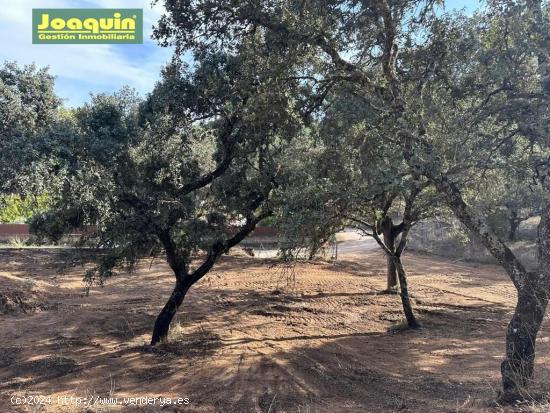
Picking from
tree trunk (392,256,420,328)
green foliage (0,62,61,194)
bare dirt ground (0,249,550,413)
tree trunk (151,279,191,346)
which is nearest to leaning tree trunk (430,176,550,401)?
bare dirt ground (0,249,550,413)

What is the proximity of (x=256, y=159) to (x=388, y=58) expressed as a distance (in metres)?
3.68

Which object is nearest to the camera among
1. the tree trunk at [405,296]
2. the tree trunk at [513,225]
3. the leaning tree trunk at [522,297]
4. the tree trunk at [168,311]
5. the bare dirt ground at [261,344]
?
the leaning tree trunk at [522,297]

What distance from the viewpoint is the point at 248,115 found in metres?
7.77

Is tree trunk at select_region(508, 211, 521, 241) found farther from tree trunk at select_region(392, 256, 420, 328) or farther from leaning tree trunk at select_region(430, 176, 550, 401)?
leaning tree trunk at select_region(430, 176, 550, 401)

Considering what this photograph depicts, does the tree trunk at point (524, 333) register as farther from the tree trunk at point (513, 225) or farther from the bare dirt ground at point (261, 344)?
the tree trunk at point (513, 225)

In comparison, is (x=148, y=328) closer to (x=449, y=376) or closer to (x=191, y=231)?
(x=191, y=231)

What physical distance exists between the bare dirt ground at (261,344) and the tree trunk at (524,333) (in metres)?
0.33

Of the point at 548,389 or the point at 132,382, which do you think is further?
the point at 132,382

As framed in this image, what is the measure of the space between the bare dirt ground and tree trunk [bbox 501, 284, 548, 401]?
0.33 metres

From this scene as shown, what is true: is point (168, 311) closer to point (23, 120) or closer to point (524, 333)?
point (23, 120)

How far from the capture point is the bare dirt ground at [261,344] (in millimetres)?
7820

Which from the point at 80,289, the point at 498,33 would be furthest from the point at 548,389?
the point at 80,289

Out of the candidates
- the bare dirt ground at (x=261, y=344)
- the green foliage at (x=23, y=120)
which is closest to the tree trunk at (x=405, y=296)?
the bare dirt ground at (x=261, y=344)

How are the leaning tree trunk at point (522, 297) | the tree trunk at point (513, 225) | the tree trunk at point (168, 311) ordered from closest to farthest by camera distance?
the leaning tree trunk at point (522, 297) < the tree trunk at point (168, 311) < the tree trunk at point (513, 225)
